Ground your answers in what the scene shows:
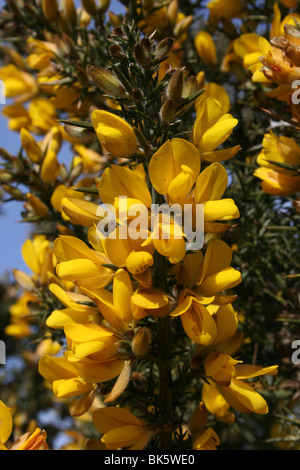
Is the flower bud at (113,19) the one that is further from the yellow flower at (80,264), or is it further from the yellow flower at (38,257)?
the yellow flower at (80,264)

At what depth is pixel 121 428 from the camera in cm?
68

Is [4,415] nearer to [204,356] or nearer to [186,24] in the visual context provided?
[204,356]

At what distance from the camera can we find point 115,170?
64cm

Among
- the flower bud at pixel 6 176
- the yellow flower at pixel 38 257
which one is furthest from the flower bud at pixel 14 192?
the yellow flower at pixel 38 257

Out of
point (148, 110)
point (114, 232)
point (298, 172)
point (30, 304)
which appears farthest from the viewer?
point (30, 304)

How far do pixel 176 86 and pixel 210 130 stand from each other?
0.25ft

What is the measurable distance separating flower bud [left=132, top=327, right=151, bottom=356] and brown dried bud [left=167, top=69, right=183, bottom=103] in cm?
32

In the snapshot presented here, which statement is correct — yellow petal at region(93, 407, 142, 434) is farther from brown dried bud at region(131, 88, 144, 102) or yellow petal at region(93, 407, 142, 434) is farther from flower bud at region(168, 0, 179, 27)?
flower bud at region(168, 0, 179, 27)

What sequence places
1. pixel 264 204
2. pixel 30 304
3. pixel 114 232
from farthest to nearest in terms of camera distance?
pixel 264 204 → pixel 30 304 → pixel 114 232

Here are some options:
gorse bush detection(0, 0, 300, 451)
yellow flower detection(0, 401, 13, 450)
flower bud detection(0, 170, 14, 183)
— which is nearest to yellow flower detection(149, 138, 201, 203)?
gorse bush detection(0, 0, 300, 451)

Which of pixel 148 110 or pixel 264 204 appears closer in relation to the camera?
pixel 148 110

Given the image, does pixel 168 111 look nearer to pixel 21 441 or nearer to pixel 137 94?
pixel 137 94

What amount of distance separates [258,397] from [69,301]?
0.92 ft
